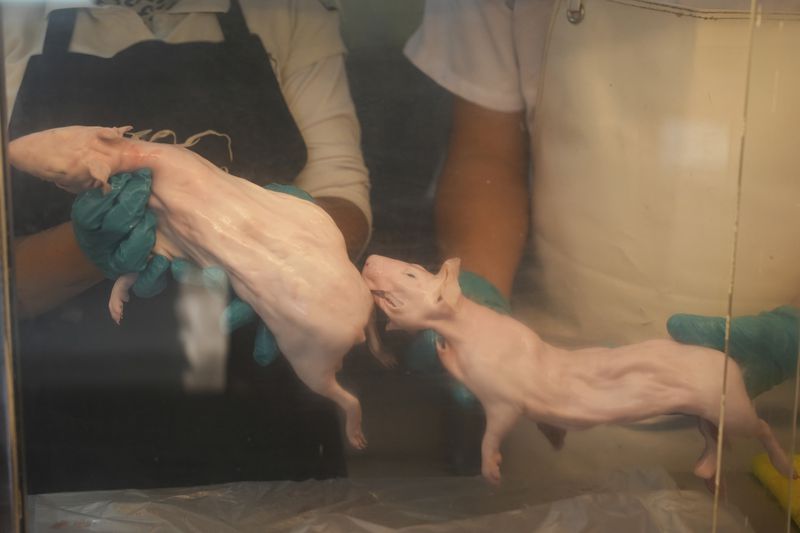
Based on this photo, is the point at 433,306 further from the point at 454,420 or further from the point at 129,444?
the point at 129,444

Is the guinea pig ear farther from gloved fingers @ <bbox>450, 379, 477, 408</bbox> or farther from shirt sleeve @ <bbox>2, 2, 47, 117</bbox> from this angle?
shirt sleeve @ <bbox>2, 2, 47, 117</bbox>

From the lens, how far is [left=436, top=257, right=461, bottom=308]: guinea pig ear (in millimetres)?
1042

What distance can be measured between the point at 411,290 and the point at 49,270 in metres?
0.40

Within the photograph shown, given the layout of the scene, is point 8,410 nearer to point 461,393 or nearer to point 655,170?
point 461,393

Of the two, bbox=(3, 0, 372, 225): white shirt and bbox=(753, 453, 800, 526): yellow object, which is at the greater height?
bbox=(3, 0, 372, 225): white shirt

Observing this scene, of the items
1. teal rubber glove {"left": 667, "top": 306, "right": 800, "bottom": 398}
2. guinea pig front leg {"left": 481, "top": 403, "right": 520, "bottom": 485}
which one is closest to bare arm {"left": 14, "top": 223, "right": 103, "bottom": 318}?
guinea pig front leg {"left": 481, "top": 403, "right": 520, "bottom": 485}

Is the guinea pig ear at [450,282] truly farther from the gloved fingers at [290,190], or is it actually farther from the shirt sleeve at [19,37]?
the shirt sleeve at [19,37]

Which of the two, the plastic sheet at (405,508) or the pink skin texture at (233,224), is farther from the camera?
the plastic sheet at (405,508)

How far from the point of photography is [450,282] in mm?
1046

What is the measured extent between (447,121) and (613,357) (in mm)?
326

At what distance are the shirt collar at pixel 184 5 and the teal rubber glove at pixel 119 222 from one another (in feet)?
0.58

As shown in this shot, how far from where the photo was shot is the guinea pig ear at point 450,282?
104cm

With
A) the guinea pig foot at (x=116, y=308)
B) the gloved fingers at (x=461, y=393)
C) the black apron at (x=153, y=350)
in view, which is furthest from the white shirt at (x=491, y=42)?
the guinea pig foot at (x=116, y=308)

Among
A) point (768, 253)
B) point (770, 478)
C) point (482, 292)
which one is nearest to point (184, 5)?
point (482, 292)
